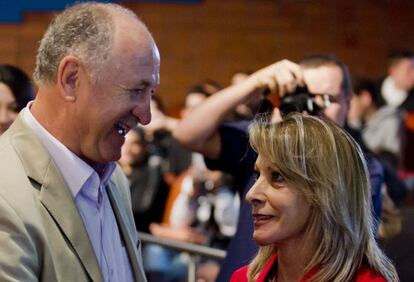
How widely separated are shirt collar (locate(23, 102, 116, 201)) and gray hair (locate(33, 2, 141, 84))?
96 mm

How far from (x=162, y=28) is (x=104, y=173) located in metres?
7.58

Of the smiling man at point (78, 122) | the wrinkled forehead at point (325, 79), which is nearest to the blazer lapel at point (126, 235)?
the smiling man at point (78, 122)

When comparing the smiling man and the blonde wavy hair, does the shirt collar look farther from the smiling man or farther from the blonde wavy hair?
the blonde wavy hair

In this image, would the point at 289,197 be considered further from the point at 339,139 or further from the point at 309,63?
the point at 309,63

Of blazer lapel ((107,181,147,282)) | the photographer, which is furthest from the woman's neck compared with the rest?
the photographer

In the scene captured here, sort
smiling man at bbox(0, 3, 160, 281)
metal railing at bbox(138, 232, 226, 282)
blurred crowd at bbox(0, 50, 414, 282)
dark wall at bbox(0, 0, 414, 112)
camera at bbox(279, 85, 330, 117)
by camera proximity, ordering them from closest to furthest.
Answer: smiling man at bbox(0, 3, 160, 281) < camera at bbox(279, 85, 330, 117) < blurred crowd at bbox(0, 50, 414, 282) < metal railing at bbox(138, 232, 226, 282) < dark wall at bbox(0, 0, 414, 112)

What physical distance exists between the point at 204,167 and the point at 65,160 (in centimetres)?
399

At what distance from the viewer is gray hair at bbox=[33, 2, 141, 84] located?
78.3 inches

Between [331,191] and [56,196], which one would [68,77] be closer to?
[56,196]

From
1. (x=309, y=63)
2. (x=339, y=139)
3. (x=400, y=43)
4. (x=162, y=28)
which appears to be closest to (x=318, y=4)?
(x=400, y=43)

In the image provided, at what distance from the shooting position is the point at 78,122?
6.56ft

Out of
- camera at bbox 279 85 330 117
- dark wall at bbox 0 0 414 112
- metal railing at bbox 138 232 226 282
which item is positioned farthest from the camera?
dark wall at bbox 0 0 414 112

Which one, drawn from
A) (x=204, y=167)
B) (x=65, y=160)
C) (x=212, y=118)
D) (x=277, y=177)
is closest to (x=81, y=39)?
(x=65, y=160)

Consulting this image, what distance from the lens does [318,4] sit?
9.71 meters
